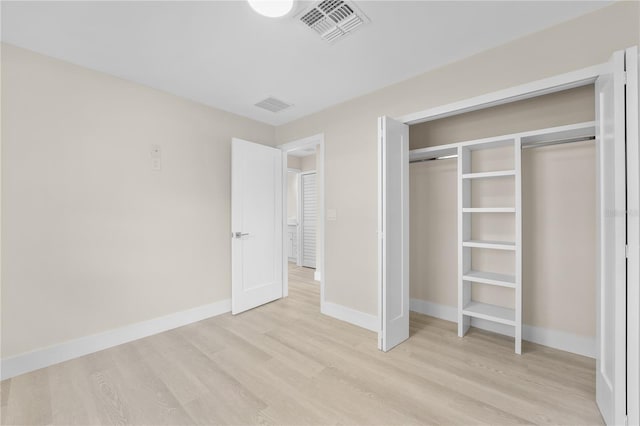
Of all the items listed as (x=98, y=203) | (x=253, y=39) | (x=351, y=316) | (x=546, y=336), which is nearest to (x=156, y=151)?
(x=98, y=203)

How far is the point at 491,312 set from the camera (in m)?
2.60

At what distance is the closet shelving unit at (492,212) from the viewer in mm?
2357

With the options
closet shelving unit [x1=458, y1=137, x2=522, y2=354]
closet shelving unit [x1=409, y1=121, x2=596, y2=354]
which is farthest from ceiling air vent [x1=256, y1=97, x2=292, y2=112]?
closet shelving unit [x1=458, y1=137, x2=522, y2=354]

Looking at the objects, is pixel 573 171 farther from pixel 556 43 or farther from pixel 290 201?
pixel 290 201

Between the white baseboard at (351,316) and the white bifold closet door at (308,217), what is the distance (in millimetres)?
2697

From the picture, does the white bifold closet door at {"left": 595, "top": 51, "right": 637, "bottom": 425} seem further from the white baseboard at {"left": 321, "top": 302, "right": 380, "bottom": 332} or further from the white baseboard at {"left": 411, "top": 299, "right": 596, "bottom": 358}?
the white baseboard at {"left": 321, "top": 302, "right": 380, "bottom": 332}

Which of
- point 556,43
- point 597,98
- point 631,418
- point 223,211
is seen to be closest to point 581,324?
point 631,418

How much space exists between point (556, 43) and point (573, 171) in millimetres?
1085

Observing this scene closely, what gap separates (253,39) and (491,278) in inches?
116

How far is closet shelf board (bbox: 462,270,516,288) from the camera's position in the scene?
98.0 inches

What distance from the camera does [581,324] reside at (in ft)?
7.66

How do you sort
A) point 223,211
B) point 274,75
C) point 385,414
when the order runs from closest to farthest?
point 385,414 < point 274,75 < point 223,211

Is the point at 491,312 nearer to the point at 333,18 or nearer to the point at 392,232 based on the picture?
the point at 392,232

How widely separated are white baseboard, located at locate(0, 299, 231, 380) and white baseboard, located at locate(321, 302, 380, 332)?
1391 mm
